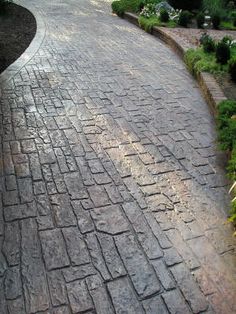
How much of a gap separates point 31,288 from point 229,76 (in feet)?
18.1

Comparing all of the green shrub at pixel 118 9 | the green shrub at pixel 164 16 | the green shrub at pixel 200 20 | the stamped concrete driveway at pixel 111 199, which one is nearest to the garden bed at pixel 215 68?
the green shrub at pixel 164 16

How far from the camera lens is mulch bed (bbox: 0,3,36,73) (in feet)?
24.9

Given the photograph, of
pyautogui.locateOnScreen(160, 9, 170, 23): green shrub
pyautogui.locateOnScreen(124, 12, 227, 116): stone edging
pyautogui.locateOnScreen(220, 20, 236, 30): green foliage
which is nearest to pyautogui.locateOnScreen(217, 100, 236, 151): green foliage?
pyautogui.locateOnScreen(124, 12, 227, 116): stone edging

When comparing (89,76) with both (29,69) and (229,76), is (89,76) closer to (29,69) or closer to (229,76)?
(29,69)

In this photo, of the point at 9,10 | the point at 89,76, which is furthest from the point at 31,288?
the point at 9,10

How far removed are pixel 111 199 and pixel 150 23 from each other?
8.24 m

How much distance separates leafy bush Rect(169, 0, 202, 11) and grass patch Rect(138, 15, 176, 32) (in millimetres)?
1767

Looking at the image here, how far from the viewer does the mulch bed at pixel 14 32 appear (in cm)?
760

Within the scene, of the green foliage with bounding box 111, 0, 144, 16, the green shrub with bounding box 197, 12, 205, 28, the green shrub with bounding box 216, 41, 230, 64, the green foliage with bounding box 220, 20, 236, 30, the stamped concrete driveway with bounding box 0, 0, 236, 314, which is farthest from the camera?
the green foliage with bounding box 111, 0, 144, 16

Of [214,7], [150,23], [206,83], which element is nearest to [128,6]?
[150,23]

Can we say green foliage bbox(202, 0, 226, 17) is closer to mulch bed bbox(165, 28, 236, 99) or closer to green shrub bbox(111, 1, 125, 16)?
mulch bed bbox(165, 28, 236, 99)

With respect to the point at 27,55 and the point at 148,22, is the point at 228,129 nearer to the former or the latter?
the point at 27,55

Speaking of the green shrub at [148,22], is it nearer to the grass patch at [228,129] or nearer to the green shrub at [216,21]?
the green shrub at [216,21]

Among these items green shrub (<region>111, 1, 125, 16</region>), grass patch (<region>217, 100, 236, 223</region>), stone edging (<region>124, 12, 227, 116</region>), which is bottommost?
green shrub (<region>111, 1, 125, 16</region>)
